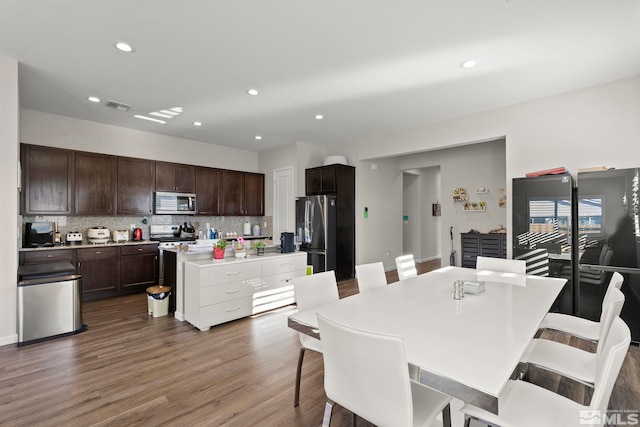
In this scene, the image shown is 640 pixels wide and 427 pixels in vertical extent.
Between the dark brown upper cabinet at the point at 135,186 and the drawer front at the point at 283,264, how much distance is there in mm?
2838

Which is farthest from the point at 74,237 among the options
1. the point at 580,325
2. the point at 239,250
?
the point at 580,325

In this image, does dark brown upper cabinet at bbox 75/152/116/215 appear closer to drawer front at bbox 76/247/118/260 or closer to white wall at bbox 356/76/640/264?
drawer front at bbox 76/247/118/260

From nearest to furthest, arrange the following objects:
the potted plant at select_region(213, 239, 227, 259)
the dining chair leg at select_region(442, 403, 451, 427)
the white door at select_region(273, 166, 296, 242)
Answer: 1. the dining chair leg at select_region(442, 403, 451, 427)
2. the potted plant at select_region(213, 239, 227, 259)
3. the white door at select_region(273, 166, 296, 242)

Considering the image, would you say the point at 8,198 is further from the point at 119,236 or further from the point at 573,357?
the point at 573,357

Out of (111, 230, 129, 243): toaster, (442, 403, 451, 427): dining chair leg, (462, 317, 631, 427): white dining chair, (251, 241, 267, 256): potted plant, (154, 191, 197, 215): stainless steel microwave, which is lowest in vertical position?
(442, 403, 451, 427): dining chair leg

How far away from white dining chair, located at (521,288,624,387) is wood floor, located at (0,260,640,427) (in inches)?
28.1

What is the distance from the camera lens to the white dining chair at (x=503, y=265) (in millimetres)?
3000

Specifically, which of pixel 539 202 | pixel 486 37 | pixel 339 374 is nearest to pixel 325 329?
pixel 339 374

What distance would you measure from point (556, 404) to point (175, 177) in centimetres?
604

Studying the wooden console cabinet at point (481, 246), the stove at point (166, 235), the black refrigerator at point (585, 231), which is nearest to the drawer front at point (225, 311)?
the stove at point (166, 235)

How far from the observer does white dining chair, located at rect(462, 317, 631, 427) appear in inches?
40.2

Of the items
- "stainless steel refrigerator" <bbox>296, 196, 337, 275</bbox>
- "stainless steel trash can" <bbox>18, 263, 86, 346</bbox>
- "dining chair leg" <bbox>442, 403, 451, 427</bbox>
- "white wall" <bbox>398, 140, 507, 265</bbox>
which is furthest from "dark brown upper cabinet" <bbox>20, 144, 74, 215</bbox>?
"white wall" <bbox>398, 140, 507, 265</bbox>

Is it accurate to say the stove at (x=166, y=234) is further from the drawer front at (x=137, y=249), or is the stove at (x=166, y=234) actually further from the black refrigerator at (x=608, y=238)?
the black refrigerator at (x=608, y=238)

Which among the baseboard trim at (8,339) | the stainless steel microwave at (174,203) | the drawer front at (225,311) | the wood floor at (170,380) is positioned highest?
the stainless steel microwave at (174,203)
